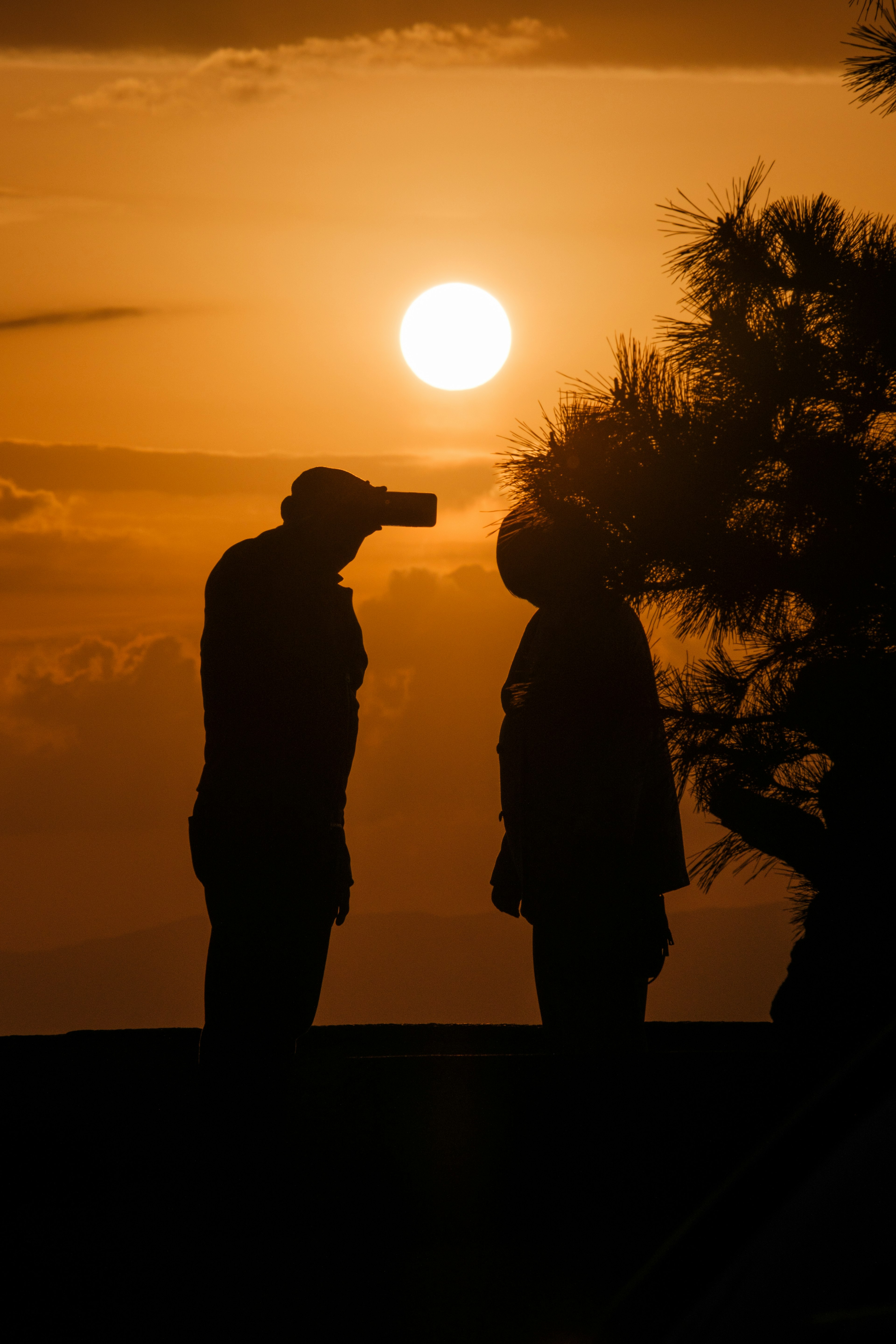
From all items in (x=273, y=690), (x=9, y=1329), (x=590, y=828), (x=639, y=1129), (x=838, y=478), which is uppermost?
(x=838, y=478)

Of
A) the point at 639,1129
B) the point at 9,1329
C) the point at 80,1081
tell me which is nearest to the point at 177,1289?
the point at 9,1329

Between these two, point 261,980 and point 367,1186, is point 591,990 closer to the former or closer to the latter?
point 261,980

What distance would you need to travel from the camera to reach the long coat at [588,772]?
252cm

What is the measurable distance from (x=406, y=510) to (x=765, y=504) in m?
0.95

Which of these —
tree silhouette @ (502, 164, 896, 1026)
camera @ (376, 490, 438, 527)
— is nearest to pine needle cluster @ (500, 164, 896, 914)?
tree silhouette @ (502, 164, 896, 1026)

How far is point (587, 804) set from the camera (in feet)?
8.43

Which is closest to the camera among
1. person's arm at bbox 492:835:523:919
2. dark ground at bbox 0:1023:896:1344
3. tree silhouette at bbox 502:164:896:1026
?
dark ground at bbox 0:1023:896:1344

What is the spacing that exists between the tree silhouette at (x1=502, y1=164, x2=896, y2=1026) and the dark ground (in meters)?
0.42

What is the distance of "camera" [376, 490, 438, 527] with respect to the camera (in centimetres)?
284

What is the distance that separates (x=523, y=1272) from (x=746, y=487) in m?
1.51

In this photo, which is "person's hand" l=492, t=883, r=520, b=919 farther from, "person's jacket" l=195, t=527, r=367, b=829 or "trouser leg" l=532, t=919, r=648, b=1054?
"person's jacket" l=195, t=527, r=367, b=829

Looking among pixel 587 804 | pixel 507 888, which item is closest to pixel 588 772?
pixel 587 804

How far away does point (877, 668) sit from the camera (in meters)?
1.96

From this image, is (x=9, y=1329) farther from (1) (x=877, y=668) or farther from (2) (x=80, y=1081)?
(1) (x=877, y=668)
